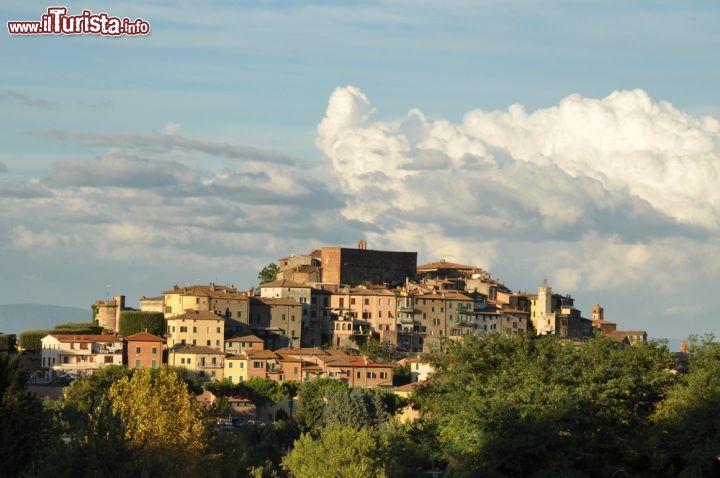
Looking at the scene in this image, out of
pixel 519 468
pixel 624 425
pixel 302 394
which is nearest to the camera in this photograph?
pixel 519 468

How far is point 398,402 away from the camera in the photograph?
112 metres

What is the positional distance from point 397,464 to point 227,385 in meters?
54.3

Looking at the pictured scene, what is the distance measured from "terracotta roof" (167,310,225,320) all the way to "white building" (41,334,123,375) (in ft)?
20.2

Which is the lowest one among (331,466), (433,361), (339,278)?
(331,466)

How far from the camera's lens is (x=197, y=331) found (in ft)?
A: 424

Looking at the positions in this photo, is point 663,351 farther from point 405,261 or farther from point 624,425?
point 405,261

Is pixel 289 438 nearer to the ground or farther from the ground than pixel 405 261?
nearer to the ground

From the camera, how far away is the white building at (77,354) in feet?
403

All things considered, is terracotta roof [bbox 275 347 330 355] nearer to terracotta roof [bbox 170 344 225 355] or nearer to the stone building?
terracotta roof [bbox 170 344 225 355]

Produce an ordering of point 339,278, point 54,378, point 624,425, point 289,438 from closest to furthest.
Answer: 1. point 624,425
2. point 289,438
3. point 54,378
4. point 339,278

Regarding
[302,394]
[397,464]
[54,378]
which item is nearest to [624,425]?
[397,464]

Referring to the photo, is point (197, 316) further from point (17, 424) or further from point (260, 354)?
point (17, 424)

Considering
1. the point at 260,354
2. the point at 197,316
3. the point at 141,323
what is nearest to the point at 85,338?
the point at 141,323

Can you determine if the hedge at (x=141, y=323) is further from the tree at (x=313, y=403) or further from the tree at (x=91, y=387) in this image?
the tree at (x=313, y=403)
